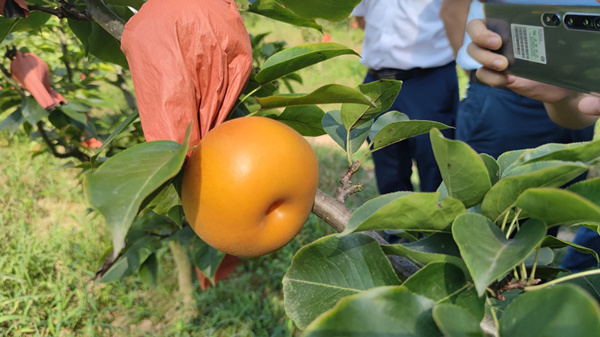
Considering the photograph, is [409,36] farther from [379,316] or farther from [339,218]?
[379,316]

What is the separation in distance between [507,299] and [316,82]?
438cm

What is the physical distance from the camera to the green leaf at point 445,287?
0.39 m

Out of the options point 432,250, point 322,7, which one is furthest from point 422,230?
point 322,7

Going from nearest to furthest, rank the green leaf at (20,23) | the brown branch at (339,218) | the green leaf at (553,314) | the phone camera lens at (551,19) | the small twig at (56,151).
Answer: the green leaf at (553,314), the brown branch at (339,218), the green leaf at (20,23), the phone camera lens at (551,19), the small twig at (56,151)

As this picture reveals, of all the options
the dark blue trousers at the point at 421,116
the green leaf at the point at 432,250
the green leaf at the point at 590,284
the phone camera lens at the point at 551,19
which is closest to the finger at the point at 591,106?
the phone camera lens at the point at 551,19

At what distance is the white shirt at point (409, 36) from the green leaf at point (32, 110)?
1.29 meters

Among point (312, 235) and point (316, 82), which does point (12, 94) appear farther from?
point (316, 82)

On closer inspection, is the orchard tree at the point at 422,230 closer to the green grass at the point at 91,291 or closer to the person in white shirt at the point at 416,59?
the green grass at the point at 91,291

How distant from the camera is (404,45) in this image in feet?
6.52

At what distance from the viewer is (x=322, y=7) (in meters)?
0.71

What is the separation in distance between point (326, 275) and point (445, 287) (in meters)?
0.11

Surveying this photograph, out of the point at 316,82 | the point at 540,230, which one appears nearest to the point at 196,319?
the point at 540,230

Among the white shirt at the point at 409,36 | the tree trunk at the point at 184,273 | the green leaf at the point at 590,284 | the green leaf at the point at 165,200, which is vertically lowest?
the tree trunk at the point at 184,273

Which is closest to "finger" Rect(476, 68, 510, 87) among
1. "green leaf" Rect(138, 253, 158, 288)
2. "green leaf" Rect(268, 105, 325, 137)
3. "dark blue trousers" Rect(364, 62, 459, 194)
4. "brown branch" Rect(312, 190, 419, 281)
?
"dark blue trousers" Rect(364, 62, 459, 194)
